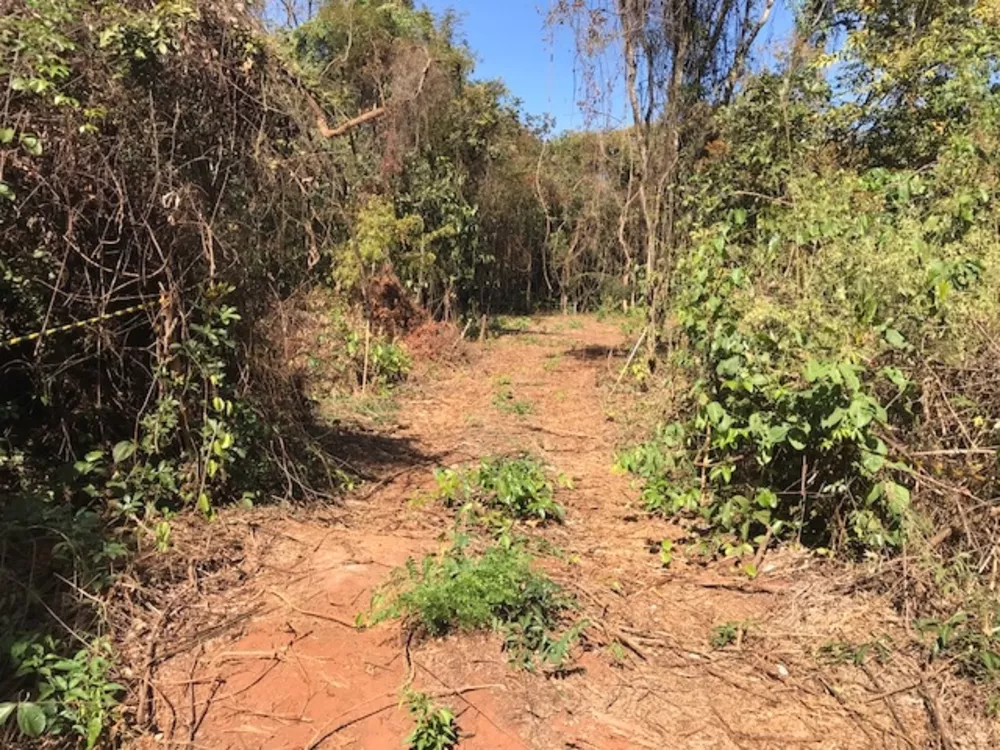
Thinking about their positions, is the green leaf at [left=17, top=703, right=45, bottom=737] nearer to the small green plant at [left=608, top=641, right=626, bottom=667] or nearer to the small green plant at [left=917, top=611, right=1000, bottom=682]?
the small green plant at [left=608, top=641, right=626, bottom=667]

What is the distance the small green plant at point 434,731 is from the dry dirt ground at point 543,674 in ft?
0.17

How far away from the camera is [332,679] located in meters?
2.81

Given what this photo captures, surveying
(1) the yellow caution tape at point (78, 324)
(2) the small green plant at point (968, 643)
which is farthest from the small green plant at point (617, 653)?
(1) the yellow caution tape at point (78, 324)

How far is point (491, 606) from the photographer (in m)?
3.06

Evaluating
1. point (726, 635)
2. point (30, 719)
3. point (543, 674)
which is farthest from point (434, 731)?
point (726, 635)

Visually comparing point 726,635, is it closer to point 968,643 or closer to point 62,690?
point 968,643

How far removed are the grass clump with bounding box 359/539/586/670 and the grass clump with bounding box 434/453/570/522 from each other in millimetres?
1105

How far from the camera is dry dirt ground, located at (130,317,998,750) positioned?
2619 mm

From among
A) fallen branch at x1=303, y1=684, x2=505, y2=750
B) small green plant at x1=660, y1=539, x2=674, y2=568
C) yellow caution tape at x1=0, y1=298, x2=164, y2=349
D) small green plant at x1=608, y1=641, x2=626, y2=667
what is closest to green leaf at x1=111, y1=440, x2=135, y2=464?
yellow caution tape at x1=0, y1=298, x2=164, y2=349

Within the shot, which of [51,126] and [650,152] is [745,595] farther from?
[650,152]

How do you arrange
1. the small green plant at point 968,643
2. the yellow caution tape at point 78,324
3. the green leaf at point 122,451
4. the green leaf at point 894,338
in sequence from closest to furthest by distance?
1. the small green plant at point 968,643
2. the yellow caution tape at point 78,324
3. the green leaf at point 894,338
4. the green leaf at point 122,451

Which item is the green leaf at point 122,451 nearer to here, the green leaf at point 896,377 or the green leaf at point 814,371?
the green leaf at point 814,371

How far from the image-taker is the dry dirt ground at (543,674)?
262 cm

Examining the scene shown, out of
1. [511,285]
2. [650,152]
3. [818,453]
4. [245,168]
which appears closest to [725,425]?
[818,453]
